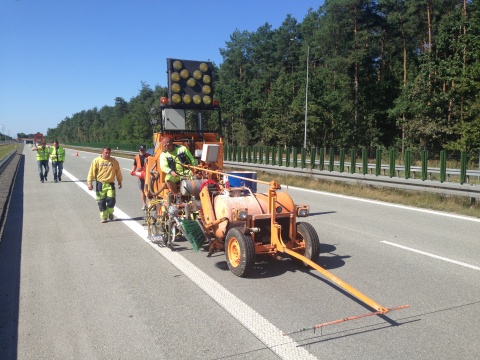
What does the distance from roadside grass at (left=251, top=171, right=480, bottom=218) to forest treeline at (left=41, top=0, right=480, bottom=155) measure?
8.00m

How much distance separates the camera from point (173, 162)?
790 centimetres

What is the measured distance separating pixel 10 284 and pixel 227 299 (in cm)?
290

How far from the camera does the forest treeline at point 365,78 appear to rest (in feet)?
115

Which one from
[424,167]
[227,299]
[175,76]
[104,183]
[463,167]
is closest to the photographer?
[227,299]

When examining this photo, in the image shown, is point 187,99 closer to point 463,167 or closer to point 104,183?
point 104,183

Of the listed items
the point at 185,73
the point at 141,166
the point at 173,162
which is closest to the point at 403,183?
the point at 185,73

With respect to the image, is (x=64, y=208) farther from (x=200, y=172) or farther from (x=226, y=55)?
(x=226, y=55)

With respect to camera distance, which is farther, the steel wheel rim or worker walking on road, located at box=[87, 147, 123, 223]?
worker walking on road, located at box=[87, 147, 123, 223]

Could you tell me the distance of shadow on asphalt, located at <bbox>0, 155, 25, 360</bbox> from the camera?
4133mm

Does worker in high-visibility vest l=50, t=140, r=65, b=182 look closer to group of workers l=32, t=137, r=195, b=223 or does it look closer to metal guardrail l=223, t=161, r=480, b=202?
group of workers l=32, t=137, r=195, b=223

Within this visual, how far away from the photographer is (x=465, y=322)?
4438 millimetres

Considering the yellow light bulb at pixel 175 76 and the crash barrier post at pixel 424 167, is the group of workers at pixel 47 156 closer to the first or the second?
the yellow light bulb at pixel 175 76

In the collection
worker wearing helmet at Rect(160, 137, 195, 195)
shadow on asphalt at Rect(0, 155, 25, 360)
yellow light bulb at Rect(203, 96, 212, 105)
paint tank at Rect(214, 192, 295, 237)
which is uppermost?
yellow light bulb at Rect(203, 96, 212, 105)

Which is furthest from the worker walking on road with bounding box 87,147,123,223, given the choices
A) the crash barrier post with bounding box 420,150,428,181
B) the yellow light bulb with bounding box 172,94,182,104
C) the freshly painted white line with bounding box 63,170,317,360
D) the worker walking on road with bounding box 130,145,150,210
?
the crash barrier post with bounding box 420,150,428,181
